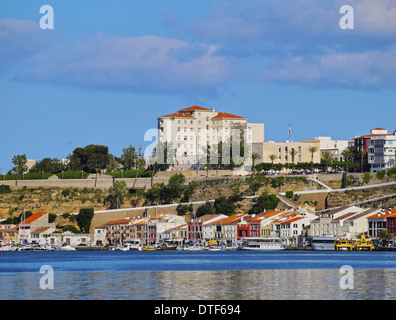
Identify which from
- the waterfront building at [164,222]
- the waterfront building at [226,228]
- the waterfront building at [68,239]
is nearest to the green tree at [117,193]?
the waterfront building at [164,222]

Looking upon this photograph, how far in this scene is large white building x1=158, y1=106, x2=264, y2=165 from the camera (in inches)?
5394

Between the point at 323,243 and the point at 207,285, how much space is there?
179 feet

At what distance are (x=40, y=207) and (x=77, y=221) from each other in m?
7.53

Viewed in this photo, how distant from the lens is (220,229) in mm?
110625

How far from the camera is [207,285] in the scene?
151 ft

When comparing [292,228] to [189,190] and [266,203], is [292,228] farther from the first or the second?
[189,190]

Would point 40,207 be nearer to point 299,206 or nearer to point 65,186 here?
point 65,186

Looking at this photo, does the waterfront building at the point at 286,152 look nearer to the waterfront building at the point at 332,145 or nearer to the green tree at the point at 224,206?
the waterfront building at the point at 332,145

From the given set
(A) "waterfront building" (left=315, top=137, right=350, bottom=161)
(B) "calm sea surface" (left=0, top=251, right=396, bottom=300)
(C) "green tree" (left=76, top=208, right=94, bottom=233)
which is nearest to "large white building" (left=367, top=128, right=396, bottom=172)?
(A) "waterfront building" (left=315, top=137, right=350, bottom=161)

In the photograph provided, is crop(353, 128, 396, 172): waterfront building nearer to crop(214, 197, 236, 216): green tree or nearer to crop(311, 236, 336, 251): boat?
crop(214, 197, 236, 216): green tree

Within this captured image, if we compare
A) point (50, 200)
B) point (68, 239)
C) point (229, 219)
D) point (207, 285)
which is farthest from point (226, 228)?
point (207, 285)
